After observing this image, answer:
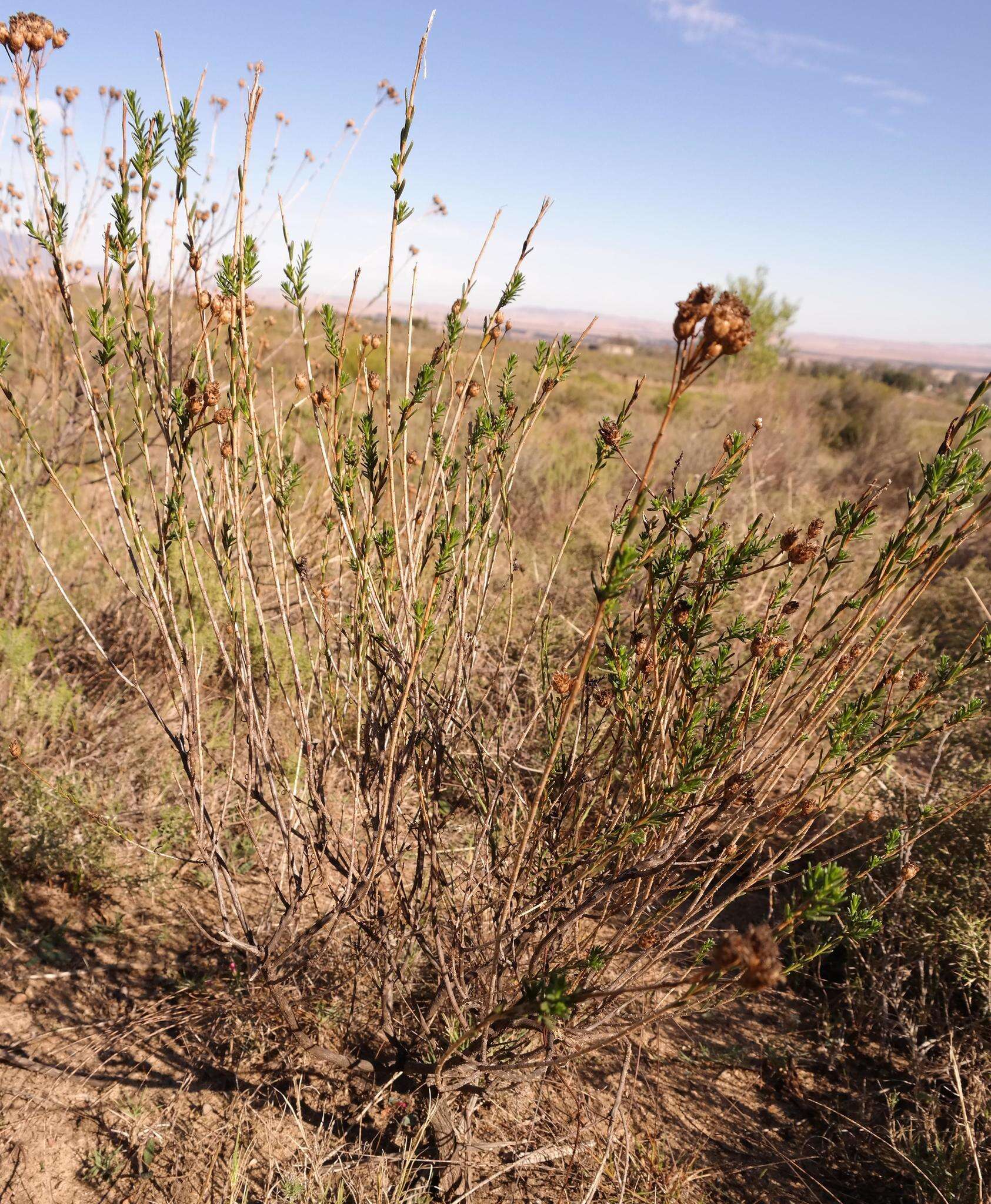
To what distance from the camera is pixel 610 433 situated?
1215 mm

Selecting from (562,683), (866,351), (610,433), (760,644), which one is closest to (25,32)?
(610,433)

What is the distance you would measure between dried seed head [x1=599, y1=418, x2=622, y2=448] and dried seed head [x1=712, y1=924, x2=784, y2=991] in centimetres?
79

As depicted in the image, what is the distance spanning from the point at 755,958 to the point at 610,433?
829 mm

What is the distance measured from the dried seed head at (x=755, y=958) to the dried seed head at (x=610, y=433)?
31.2 inches

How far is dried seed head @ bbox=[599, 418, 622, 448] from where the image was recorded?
1.21m

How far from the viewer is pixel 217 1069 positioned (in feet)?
7.04

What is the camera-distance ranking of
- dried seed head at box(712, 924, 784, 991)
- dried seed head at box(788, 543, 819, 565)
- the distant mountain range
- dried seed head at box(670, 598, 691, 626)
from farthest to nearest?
1. the distant mountain range
2. dried seed head at box(670, 598, 691, 626)
3. dried seed head at box(788, 543, 819, 565)
4. dried seed head at box(712, 924, 784, 991)

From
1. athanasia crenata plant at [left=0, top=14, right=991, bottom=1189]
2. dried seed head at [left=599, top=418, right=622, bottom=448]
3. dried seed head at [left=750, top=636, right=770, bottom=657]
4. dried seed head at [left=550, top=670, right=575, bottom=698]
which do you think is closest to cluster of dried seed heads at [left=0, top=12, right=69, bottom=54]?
athanasia crenata plant at [left=0, top=14, right=991, bottom=1189]

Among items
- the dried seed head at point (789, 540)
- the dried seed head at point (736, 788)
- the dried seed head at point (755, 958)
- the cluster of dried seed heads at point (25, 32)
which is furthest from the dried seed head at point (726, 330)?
the cluster of dried seed heads at point (25, 32)

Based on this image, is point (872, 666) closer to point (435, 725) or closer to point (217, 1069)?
point (435, 725)

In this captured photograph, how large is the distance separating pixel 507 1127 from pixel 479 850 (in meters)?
0.91

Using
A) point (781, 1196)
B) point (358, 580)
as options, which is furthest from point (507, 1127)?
point (358, 580)

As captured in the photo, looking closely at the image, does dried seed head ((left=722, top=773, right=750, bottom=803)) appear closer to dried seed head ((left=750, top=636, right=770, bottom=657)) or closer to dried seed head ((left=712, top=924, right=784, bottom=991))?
dried seed head ((left=750, top=636, right=770, bottom=657))

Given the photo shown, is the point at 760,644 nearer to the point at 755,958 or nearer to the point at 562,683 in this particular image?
the point at 562,683
